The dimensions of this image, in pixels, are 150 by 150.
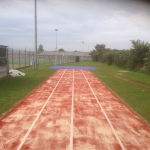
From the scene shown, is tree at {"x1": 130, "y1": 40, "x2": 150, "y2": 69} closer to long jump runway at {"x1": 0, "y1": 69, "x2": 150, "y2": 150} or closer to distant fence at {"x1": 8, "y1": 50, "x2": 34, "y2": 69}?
distant fence at {"x1": 8, "y1": 50, "x2": 34, "y2": 69}

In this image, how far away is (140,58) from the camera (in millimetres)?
27500

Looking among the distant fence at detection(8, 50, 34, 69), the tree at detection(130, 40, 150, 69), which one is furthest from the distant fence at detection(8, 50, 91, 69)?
the tree at detection(130, 40, 150, 69)

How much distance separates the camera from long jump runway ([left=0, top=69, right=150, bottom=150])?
5.18m

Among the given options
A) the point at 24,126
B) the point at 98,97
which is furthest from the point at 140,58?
the point at 24,126

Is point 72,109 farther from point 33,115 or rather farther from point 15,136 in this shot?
point 15,136

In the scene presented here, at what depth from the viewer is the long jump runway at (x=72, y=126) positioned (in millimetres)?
5179

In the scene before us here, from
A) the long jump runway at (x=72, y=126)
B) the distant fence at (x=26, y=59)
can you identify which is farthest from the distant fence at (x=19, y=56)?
the long jump runway at (x=72, y=126)

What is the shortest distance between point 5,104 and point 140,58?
2324 centimetres

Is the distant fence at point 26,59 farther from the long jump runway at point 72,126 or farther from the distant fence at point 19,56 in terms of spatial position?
the long jump runway at point 72,126

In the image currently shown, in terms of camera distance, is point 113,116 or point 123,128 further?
point 113,116

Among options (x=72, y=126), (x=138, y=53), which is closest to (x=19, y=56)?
(x=138, y=53)

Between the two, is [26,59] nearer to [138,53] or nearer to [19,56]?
[19,56]

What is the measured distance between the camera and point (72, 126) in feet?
21.3

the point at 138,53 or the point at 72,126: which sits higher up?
the point at 138,53
